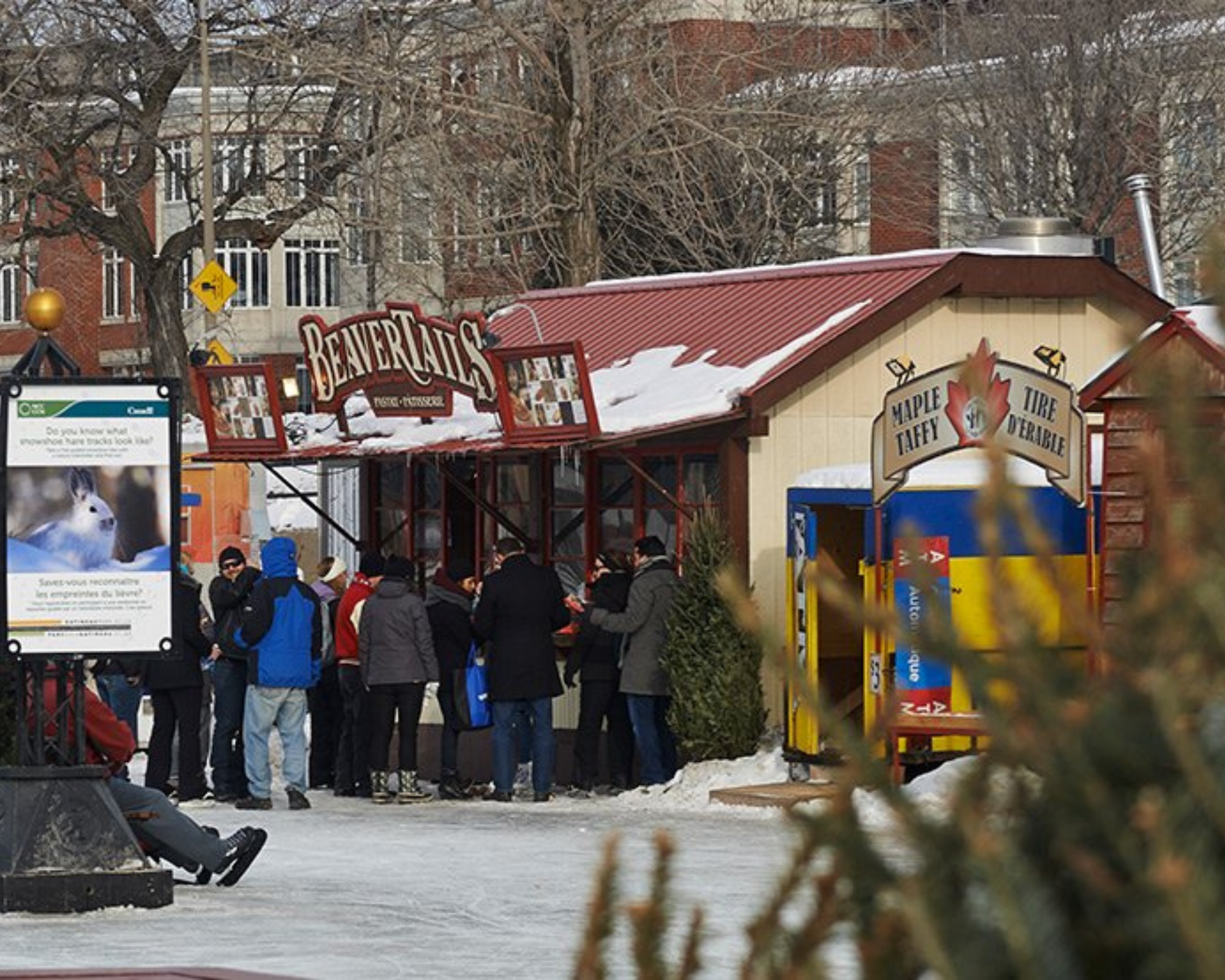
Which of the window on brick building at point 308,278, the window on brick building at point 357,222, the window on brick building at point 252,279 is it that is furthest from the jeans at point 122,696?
the window on brick building at point 252,279

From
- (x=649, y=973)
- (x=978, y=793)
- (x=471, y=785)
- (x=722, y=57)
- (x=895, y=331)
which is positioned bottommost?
(x=471, y=785)

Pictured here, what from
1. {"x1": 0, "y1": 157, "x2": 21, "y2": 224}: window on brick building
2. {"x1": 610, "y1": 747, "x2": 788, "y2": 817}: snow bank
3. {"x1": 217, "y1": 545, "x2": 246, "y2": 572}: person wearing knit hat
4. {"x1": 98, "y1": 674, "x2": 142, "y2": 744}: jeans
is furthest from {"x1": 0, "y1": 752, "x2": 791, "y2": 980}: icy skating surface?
{"x1": 0, "y1": 157, "x2": 21, "y2": 224}: window on brick building

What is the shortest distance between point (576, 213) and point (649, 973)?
80.4ft

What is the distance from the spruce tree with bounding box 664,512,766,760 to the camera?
709 inches

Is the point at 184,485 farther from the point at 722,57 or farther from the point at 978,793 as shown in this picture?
the point at 978,793

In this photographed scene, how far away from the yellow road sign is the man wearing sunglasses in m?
14.6

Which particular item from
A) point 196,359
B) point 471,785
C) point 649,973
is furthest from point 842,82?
point 649,973

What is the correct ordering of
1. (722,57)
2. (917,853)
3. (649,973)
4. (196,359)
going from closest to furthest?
(917,853)
(649,973)
(196,359)
(722,57)

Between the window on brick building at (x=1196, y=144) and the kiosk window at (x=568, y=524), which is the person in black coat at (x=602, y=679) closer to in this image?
the kiosk window at (x=568, y=524)

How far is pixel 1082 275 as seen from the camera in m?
20.1

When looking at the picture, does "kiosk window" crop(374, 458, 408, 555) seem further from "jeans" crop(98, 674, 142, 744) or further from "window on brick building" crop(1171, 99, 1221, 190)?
"window on brick building" crop(1171, 99, 1221, 190)

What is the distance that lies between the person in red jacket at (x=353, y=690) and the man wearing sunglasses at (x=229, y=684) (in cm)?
71

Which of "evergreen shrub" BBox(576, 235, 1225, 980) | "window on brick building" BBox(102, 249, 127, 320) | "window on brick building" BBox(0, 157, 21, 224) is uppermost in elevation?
"window on brick building" BBox(102, 249, 127, 320)

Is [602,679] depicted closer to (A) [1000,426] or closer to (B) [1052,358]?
(A) [1000,426]
